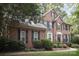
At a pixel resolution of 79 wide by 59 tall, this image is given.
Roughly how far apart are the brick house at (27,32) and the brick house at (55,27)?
0.45ft

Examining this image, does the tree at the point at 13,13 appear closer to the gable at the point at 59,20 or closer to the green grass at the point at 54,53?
the gable at the point at 59,20

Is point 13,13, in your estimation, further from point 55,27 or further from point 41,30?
point 55,27

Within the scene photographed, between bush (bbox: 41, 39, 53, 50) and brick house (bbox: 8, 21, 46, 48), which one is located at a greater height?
brick house (bbox: 8, 21, 46, 48)

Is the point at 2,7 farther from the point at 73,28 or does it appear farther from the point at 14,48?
the point at 73,28

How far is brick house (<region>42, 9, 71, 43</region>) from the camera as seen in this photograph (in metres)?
6.85

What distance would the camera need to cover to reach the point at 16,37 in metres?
6.86

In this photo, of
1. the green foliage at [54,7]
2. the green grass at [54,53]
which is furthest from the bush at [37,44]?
the green foliage at [54,7]

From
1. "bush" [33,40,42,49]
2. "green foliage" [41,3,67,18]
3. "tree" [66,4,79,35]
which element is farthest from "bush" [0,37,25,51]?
"tree" [66,4,79,35]

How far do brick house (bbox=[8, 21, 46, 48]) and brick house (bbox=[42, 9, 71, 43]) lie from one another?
14 centimetres

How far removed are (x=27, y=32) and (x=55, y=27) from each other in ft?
2.02

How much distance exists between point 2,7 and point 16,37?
2.34 ft

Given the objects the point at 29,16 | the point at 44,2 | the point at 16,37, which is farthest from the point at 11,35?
the point at 44,2

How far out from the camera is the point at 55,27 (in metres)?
6.94

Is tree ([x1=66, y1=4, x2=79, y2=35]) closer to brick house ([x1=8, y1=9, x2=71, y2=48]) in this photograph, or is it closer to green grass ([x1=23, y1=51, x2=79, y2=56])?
brick house ([x1=8, y1=9, x2=71, y2=48])
